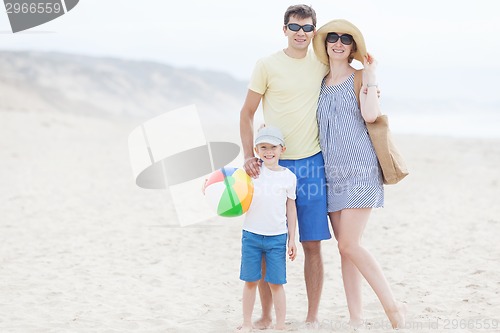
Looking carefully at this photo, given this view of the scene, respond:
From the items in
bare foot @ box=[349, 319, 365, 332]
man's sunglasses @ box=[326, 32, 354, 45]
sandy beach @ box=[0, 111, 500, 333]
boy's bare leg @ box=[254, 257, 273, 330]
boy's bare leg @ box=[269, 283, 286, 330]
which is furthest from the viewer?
sandy beach @ box=[0, 111, 500, 333]

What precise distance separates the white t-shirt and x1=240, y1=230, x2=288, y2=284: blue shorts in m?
0.04

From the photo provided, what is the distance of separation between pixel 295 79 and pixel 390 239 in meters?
4.13

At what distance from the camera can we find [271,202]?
4184 millimetres

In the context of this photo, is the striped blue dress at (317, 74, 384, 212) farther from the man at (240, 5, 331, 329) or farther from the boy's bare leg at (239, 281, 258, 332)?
the boy's bare leg at (239, 281, 258, 332)

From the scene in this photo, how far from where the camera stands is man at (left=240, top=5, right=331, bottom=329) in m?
4.18

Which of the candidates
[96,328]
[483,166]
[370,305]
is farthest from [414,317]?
[483,166]

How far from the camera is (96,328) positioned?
15.2ft

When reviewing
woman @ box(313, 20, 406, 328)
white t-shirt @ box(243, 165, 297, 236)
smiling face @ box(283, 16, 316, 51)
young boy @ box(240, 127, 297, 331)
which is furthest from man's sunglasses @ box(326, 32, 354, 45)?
white t-shirt @ box(243, 165, 297, 236)

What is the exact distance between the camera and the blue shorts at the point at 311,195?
4.23m

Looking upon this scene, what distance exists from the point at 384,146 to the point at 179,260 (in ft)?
11.0

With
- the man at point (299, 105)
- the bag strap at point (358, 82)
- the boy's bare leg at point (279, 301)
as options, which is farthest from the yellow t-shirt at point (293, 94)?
the boy's bare leg at point (279, 301)

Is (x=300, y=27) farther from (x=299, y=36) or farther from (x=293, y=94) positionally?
(x=293, y=94)

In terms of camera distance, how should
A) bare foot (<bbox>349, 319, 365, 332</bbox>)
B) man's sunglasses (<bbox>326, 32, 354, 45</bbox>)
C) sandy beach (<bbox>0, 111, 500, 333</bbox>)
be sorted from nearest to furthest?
man's sunglasses (<bbox>326, 32, 354, 45</bbox>) → bare foot (<bbox>349, 319, 365, 332</bbox>) → sandy beach (<bbox>0, 111, 500, 333</bbox>)

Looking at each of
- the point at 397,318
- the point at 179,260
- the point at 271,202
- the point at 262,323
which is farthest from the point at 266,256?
the point at 179,260
